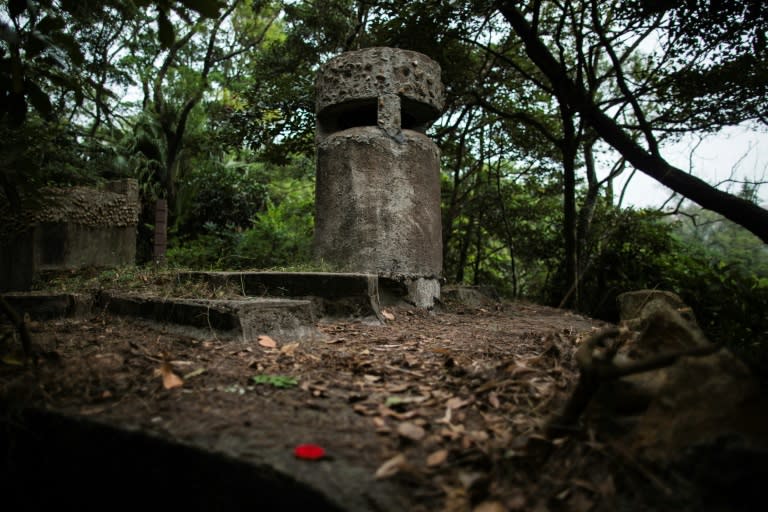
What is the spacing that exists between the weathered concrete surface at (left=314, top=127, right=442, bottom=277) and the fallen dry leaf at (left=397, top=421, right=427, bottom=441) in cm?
241

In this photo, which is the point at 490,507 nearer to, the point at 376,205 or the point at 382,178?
the point at 376,205

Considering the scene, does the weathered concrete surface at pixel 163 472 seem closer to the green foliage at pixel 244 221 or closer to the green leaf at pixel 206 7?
the green leaf at pixel 206 7

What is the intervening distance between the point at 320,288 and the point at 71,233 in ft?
9.74

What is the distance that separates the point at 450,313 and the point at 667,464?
306 cm

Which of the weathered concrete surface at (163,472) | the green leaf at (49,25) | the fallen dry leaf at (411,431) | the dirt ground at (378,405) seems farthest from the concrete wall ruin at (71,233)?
the fallen dry leaf at (411,431)

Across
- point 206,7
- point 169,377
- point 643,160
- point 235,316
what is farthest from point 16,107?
point 643,160

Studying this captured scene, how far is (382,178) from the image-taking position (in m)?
4.02

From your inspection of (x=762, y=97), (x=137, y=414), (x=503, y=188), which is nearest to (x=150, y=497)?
(x=137, y=414)

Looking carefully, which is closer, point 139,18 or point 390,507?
point 390,507

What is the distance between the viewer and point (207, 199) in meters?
9.77

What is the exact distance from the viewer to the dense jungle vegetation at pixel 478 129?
3.97m

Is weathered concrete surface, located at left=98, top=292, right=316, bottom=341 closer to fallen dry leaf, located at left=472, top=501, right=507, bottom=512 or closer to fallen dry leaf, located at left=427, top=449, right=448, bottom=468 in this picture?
fallen dry leaf, located at left=427, top=449, right=448, bottom=468

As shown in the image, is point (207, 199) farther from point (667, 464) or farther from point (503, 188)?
point (667, 464)

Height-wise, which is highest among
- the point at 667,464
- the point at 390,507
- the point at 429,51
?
the point at 429,51
